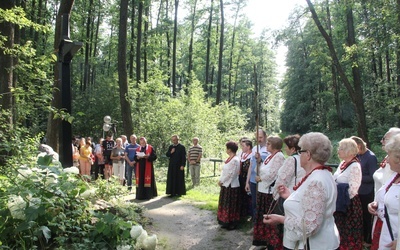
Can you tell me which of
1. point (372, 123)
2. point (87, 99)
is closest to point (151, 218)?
point (87, 99)

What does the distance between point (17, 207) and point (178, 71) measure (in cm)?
3837

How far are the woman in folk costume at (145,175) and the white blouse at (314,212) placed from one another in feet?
24.1

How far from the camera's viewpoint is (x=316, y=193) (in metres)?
2.79

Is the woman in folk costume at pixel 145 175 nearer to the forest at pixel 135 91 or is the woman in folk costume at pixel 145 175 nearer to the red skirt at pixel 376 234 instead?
the forest at pixel 135 91

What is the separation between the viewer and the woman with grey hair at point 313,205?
278 cm

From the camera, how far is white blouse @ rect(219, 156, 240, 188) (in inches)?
279

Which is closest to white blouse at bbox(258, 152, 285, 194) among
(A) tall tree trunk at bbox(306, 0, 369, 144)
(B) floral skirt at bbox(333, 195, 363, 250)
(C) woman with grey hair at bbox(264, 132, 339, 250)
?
(B) floral skirt at bbox(333, 195, 363, 250)

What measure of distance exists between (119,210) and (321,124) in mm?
32792

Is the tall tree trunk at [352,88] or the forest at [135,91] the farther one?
the tall tree trunk at [352,88]

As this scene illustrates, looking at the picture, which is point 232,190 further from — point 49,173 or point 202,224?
point 49,173

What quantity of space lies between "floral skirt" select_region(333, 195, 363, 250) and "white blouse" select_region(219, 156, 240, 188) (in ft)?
9.11

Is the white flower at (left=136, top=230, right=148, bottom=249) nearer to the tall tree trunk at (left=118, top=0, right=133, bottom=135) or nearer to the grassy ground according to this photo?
the grassy ground

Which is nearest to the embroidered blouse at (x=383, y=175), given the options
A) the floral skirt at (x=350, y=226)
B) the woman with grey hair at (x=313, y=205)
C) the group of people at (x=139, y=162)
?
the floral skirt at (x=350, y=226)

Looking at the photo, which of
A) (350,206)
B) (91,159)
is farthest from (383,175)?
(91,159)
